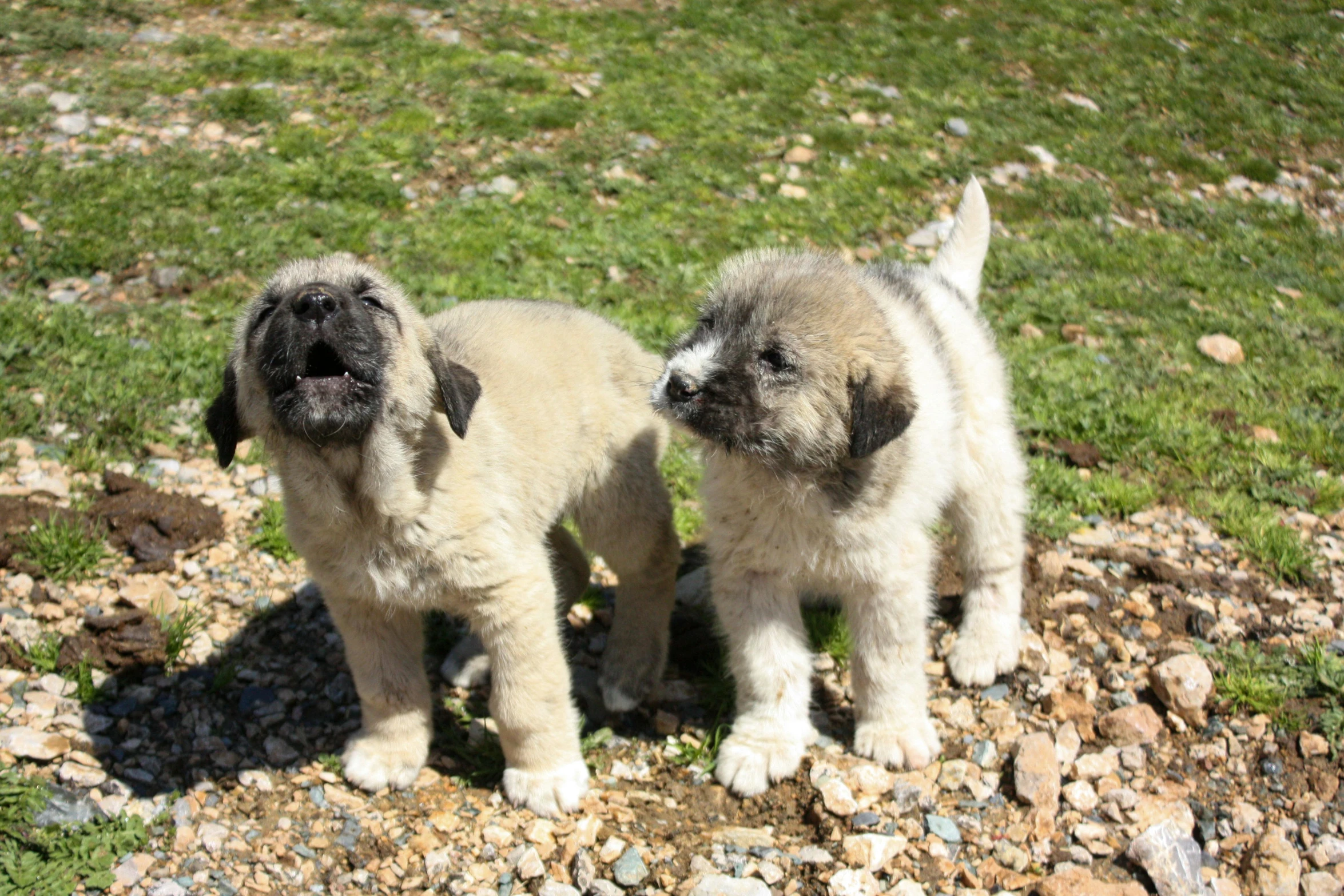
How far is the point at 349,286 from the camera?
3918 mm

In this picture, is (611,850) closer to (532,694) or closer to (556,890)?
(556,890)

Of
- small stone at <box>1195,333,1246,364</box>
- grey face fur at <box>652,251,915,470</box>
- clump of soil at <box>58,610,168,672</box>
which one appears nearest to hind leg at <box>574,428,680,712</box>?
grey face fur at <box>652,251,915,470</box>

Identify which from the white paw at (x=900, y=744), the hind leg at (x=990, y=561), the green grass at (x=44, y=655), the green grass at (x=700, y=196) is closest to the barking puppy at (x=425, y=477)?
the white paw at (x=900, y=744)

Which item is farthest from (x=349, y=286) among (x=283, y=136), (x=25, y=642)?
(x=283, y=136)

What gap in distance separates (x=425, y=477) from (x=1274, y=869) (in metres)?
3.33

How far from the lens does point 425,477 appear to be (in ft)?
12.8

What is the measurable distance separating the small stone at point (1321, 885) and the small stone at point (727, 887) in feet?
6.26

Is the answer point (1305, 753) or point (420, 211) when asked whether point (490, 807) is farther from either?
point (420, 211)

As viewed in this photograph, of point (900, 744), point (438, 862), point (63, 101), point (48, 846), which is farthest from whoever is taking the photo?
point (63, 101)

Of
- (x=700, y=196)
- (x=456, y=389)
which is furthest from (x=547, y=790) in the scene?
(x=700, y=196)

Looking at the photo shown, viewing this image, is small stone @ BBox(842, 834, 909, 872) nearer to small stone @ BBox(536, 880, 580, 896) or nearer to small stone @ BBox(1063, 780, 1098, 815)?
small stone @ BBox(1063, 780, 1098, 815)

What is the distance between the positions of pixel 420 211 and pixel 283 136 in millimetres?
1545

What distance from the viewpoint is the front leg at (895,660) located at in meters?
4.30

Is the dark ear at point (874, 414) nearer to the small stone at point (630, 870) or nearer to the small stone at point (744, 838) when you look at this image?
the small stone at point (744, 838)
